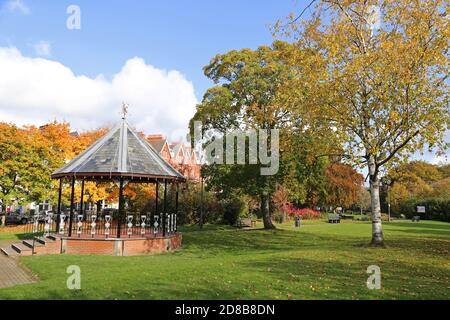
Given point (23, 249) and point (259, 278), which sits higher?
point (259, 278)

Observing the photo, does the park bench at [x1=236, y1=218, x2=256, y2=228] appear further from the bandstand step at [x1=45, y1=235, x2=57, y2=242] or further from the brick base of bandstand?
the bandstand step at [x1=45, y1=235, x2=57, y2=242]

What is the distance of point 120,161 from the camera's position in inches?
715

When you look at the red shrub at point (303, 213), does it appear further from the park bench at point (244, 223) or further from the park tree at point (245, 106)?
the park tree at point (245, 106)

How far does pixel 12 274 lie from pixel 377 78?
1530cm

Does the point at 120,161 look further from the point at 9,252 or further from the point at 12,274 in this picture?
the point at 12,274

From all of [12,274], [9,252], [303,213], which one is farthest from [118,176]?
[303,213]

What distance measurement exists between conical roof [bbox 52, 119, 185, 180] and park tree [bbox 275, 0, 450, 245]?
7543 mm

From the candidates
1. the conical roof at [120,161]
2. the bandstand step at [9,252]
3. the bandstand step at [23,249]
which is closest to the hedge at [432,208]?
the conical roof at [120,161]

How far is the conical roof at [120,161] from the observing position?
17.8 meters

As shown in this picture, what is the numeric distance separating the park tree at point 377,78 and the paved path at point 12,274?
42.7 ft

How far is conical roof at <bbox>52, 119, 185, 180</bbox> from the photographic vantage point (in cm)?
1778

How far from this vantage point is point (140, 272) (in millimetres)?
11414

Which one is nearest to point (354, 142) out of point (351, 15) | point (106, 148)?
point (351, 15)

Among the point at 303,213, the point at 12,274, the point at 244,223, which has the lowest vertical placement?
the point at 12,274
